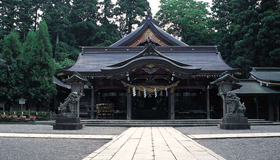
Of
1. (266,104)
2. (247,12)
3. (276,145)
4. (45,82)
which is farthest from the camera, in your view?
(247,12)

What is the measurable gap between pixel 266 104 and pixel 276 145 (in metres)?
13.4

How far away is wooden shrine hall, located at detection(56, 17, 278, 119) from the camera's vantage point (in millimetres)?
14578

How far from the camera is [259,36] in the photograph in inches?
1054

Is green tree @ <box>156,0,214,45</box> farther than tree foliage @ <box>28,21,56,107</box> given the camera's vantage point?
Yes

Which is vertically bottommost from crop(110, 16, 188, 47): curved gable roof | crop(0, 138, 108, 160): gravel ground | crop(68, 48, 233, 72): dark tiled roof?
crop(0, 138, 108, 160): gravel ground

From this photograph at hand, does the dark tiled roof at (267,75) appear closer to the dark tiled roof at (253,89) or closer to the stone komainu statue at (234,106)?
the dark tiled roof at (253,89)

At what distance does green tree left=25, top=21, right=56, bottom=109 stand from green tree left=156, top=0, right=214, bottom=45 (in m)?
22.1

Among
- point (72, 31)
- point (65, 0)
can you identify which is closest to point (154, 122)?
point (72, 31)

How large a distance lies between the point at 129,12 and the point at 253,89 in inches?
1192

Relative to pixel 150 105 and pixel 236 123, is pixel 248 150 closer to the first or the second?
pixel 236 123

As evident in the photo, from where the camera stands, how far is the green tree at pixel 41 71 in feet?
62.2

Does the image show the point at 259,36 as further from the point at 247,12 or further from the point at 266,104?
the point at 266,104

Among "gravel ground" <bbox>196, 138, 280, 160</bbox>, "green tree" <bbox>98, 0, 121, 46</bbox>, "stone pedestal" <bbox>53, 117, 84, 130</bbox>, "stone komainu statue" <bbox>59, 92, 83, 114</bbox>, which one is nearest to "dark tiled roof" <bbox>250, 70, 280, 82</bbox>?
"gravel ground" <bbox>196, 138, 280, 160</bbox>

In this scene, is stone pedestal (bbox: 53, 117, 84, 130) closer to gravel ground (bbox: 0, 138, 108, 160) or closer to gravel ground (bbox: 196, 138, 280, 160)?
gravel ground (bbox: 0, 138, 108, 160)
